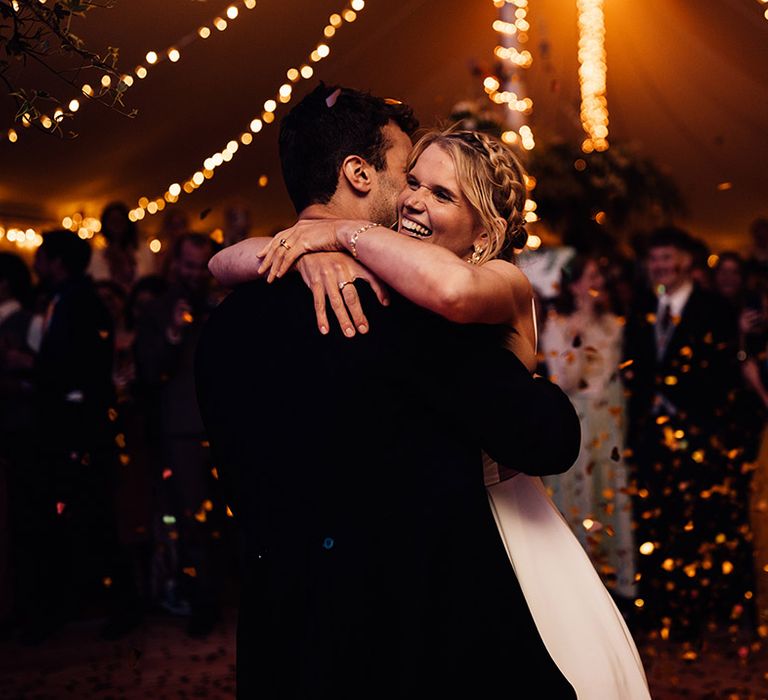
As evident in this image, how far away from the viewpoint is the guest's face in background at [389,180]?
1.65 meters

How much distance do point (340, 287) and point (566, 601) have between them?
0.58 m

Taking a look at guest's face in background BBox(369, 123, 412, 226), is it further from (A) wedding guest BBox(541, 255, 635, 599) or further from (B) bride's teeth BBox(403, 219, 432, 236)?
(A) wedding guest BBox(541, 255, 635, 599)

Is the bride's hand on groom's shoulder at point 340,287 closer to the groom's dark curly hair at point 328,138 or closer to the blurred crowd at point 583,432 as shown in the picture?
the groom's dark curly hair at point 328,138

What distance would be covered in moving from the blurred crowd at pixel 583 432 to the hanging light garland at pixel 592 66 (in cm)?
196

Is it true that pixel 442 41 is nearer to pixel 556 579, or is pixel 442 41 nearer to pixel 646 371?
pixel 646 371

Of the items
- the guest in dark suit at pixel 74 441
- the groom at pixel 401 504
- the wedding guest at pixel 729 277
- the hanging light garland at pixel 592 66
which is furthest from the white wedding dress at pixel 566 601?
the hanging light garland at pixel 592 66

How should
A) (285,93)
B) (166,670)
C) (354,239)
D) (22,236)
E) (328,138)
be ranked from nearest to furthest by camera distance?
(354,239), (328,138), (166,670), (285,93), (22,236)

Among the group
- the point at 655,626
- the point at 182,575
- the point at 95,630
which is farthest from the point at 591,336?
the point at 95,630

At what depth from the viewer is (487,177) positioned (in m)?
1.66

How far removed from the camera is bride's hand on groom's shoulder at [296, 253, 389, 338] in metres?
1.36

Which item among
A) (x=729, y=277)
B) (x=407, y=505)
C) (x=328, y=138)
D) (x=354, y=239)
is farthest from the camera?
(x=729, y=277)

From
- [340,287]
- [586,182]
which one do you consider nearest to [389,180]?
[340,287]

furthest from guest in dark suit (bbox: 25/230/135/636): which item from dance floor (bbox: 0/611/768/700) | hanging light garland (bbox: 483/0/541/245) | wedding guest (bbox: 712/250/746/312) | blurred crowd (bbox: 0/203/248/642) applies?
wedding guest (bbox: 712/250/746/312)

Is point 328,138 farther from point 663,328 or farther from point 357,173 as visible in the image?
point 663,328
